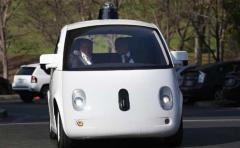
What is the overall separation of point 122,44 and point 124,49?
100mm

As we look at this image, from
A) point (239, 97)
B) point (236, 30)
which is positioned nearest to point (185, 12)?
point (236, 30)

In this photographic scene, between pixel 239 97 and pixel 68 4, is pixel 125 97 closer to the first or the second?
pixel 239 97

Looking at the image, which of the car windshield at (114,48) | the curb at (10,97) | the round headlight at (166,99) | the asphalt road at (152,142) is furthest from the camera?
the curb at (10,97)

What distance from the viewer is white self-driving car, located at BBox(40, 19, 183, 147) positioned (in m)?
9.78

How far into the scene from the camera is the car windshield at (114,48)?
33.8ft

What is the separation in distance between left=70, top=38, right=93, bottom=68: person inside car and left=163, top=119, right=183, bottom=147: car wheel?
1.53m

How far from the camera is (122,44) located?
10617mm

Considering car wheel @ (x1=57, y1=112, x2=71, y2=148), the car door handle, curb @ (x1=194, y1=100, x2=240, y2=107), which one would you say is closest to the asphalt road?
car wheel @ (x1=57, y1=112, x2=71, y2=148)

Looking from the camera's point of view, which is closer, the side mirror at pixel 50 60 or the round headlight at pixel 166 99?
the round headlight at pixel 166 99

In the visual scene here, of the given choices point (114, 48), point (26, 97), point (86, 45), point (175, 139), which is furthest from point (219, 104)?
point (86, 45)

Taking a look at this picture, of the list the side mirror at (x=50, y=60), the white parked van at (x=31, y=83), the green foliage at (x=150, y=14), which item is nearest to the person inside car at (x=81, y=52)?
the side mirror at (x=50, y=60)

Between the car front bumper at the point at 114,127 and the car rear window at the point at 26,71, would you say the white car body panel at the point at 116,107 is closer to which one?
the car front bumper at the point at 114,127

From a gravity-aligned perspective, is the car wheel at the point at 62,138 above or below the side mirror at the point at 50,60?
below

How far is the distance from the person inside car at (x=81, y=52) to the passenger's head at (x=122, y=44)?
381 millimetres
